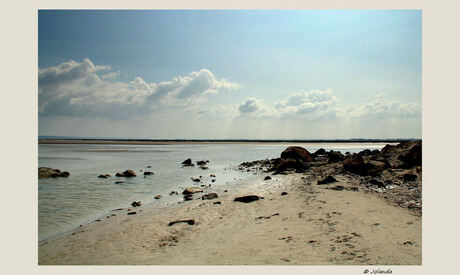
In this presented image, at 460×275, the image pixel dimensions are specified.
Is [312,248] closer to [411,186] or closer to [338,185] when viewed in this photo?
[338,185]

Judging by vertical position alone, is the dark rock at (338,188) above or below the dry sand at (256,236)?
above

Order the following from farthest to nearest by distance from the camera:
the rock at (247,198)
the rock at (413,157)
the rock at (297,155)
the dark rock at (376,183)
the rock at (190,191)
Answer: the rock at (297,155)
the rock at (413,157)
the rock at (190,191)
the dark rock at (376,183)
the rock at (247,198)

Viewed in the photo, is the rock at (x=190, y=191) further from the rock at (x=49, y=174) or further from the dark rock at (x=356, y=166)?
the rock at (x=49, y=174)

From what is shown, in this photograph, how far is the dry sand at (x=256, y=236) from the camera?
20.7 feet

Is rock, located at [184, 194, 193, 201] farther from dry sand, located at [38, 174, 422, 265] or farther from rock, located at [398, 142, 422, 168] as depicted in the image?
rock, located at [398, 142, 422, 168]

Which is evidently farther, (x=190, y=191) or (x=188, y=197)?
(x=190, y=191)

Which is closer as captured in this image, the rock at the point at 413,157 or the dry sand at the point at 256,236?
the dry sand at the point at 256,236

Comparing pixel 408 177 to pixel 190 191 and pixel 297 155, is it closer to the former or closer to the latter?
pixel 297 155

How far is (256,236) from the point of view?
306 inches

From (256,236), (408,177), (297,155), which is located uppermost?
(297,155)


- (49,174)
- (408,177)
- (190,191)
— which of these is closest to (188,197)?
(190,191)

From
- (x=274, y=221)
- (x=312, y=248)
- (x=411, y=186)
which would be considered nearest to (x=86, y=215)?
(x=274, y=221)

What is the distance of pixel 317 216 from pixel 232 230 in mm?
3361

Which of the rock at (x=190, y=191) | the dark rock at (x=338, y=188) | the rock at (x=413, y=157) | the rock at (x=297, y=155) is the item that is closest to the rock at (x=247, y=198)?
the rock at (x=190, y=191)
